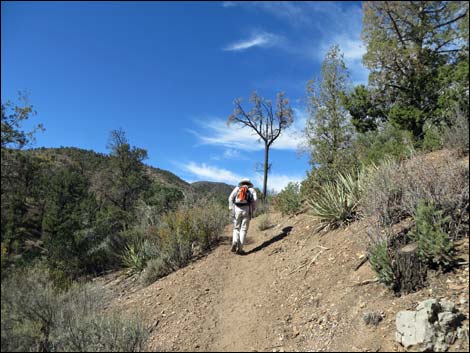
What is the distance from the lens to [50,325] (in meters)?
4.14

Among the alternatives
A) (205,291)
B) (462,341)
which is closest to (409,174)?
(462,341)

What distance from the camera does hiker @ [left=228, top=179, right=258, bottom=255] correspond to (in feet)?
26.9

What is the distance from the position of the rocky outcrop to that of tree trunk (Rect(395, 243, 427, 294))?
558mm

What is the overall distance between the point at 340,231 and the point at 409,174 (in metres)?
2.25

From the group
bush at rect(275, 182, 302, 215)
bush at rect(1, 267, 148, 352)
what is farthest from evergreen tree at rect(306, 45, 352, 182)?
bush at rect(1, 267, 148, 352)

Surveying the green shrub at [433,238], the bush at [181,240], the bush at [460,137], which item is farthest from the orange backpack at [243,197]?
the bush at [460,137]

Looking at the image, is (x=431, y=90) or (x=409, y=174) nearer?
(x=409, y=174)

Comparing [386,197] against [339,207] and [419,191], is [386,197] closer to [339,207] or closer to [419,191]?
[419,191]

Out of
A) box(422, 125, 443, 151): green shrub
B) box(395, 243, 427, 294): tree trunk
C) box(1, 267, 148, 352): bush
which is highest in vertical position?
box(422, 125, 443, 151): green shrub

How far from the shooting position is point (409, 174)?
5238 mm

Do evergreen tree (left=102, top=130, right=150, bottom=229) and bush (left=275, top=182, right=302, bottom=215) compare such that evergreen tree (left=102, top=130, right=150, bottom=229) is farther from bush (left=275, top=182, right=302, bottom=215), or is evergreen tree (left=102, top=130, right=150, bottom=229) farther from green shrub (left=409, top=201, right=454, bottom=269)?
green shrub (left=409, top=201, right=454, bottom=269)

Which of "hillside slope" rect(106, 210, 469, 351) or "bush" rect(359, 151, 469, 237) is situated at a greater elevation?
"bush" rect(359, 151, 469, 237)

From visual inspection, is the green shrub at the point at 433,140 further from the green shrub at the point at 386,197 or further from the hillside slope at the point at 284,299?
the hillside slope at the point at 284,299

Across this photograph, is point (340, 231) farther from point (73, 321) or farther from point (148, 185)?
point (148, 185)
